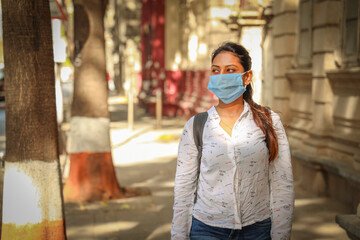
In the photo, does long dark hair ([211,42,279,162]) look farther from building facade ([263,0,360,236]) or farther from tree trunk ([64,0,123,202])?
tree trunk ([64,0,123,202])

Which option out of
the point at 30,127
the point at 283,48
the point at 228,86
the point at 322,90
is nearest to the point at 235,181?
the point at 228,86

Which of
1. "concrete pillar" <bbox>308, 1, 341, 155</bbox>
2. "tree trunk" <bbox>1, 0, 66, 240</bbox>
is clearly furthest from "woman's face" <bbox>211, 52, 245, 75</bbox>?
"concrete pillar" <bbox>308, 1, 341, 155</bbox>

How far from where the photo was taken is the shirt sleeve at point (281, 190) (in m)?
2.98

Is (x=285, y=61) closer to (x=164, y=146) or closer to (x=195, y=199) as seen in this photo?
(x=164, y=146)

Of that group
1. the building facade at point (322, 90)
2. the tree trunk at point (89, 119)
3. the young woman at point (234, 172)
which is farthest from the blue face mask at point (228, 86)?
the tree trunk at point (89, 119)

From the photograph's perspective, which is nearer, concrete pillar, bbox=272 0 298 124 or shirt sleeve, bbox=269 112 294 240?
shirt sleeve, bbox=269 112 294 240

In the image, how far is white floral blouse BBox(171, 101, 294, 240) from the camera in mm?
2898

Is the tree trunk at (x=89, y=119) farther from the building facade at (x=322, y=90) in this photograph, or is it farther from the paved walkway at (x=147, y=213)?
the building facade at (x=322, y=90)

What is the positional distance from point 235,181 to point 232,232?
292 mm

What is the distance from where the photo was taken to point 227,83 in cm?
309

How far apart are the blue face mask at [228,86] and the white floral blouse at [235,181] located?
0.32ft

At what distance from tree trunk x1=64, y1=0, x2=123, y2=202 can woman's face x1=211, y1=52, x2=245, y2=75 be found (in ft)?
17.5

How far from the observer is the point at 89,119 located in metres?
8.21

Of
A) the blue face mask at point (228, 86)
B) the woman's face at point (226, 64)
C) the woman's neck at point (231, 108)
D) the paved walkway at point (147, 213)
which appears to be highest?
the woman's face at point (226, 64)
